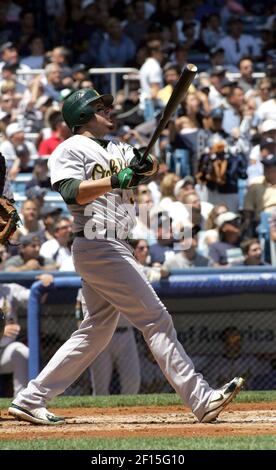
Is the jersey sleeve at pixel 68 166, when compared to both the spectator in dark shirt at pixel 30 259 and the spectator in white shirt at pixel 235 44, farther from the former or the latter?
the spectator in white shirt at pixel 235 44

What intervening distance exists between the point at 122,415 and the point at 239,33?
415 inches

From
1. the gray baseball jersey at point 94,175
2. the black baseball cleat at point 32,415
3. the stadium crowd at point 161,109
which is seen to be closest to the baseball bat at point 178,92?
the gray baseball jersey at point 94,175

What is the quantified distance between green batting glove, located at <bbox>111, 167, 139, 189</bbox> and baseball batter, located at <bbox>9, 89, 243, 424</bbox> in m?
0.02

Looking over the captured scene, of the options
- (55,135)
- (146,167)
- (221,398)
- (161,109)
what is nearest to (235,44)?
(161,109)

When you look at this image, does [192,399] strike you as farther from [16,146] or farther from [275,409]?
[16,146]

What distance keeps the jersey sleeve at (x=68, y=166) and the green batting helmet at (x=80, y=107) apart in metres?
0.30

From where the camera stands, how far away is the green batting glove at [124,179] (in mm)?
6301

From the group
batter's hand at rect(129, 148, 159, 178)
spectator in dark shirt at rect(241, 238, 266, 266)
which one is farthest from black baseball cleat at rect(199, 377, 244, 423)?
spectator in dark shirt at rect(241, 238, 266, 266)

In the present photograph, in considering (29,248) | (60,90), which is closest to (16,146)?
(60,90)

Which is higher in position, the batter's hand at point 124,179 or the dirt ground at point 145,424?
the batter's hand at point 124,179

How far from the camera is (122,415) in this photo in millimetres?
7477

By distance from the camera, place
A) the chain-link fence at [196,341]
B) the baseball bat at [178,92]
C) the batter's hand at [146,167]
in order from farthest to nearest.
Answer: the chain-link fence at [196,341] < the batter's hand at [146,167] < the baseball bat at [178,92]

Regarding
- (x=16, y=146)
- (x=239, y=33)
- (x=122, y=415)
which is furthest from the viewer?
(x=239, y=33)

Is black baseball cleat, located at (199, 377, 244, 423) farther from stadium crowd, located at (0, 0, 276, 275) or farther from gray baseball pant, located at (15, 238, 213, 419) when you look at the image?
stadium crowd, located at (0, 0, 276, 275)
